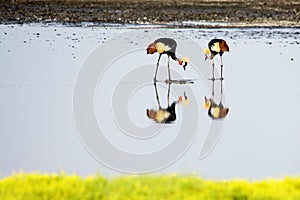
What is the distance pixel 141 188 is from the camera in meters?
6.95

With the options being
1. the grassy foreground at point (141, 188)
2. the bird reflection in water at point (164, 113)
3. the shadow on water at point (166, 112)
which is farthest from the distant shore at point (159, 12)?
the grassy foreground at point (141, 188)

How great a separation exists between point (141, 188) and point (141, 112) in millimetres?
3773

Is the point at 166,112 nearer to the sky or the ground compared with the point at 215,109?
nearer to the ground

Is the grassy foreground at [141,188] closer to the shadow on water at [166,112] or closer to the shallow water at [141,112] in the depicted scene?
the shallow water at [141,112]

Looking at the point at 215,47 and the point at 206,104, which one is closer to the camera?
the point at 206,104

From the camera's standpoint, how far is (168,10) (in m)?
29.9

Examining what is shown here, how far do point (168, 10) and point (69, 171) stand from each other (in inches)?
870

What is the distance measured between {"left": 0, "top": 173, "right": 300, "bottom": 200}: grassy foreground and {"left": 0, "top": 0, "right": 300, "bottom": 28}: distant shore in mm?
15907

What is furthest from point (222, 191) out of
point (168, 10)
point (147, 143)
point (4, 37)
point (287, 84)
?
point (168, 10)

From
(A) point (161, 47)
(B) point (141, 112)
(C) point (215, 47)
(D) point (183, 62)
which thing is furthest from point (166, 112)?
(C) point (215, 47)

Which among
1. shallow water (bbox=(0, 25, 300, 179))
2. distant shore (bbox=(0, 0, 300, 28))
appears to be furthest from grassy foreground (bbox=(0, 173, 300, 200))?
distant shore (bbox=(0, 0, 300, 28))

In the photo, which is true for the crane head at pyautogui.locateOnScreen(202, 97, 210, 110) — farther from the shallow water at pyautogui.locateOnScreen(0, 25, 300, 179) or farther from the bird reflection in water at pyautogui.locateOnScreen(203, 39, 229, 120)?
the shallow water at pyautogui.locateOnScreen(0, 25, 300, 179)

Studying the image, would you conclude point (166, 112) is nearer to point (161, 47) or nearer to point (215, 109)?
point (215, 109)

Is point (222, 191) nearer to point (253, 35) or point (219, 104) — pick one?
point (219, 104)
